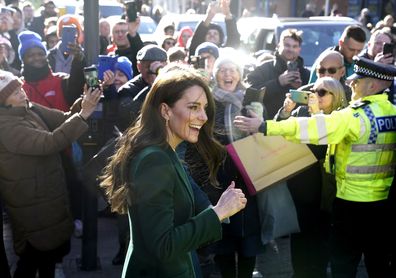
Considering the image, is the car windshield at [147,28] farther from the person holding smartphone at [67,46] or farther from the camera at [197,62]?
the camera at [197,62]

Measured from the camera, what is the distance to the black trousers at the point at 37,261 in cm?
465

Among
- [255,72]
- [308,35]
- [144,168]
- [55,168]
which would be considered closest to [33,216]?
[55,168]

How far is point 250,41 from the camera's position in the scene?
11.6m

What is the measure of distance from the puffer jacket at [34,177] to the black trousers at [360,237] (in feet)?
5.82

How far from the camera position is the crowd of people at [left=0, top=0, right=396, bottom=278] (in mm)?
2727

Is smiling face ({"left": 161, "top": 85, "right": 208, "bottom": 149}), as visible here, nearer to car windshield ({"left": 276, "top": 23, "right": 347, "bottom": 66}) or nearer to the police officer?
the police officer

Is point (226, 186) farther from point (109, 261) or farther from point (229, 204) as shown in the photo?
point (229, 204)

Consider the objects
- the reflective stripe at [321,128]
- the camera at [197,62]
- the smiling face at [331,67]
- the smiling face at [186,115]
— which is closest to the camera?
Result: the smiling face at [186,115]

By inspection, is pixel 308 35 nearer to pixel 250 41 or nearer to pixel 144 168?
pixel 250 41

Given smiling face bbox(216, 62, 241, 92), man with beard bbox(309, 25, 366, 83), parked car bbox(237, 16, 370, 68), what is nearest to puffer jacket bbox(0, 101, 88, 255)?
smiling face bbox(216, 62, 241, 92)

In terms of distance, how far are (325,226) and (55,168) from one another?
2082 millimetres

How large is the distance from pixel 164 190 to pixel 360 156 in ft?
6.71

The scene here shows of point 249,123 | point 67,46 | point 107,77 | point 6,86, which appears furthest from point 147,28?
point 249,123

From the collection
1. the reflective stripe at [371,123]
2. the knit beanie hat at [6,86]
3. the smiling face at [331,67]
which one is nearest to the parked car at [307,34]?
the smiling face at [331,67]
